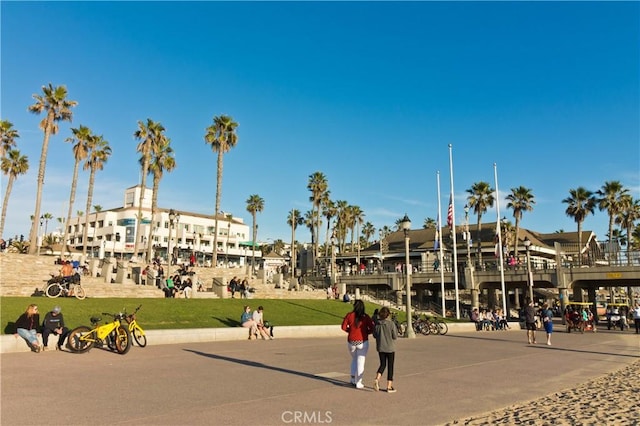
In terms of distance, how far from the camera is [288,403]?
7395 millimetres

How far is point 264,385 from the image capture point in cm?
894

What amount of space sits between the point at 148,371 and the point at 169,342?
6.07m

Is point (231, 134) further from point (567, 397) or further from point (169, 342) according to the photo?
point (567, 397)

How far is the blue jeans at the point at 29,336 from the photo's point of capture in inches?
506

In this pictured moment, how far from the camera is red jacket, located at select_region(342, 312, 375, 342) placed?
333 inches

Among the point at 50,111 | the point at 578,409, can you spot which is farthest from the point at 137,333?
the point at 50,111

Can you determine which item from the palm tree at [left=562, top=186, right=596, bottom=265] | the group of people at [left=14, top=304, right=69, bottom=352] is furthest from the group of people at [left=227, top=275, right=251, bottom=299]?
the palm tree at [left=562, top=186, right=596, bottom=265]

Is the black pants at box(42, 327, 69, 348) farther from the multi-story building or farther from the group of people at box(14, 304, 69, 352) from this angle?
the multi-story building

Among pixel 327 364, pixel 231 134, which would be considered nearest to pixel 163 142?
pixel 231 134

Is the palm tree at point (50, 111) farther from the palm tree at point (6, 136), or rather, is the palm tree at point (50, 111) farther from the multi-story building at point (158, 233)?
the multi-story building at point (158, 233)

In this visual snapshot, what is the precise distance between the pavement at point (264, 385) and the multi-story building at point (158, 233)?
74185 millimetres

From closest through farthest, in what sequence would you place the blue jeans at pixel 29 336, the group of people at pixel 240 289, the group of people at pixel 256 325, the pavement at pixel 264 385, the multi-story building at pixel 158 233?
the pavement at pixel 264 385 < the blue jeans at pixel 29 336 < the group of people at pixel 256 325 < the group of people at pixel 240 289 < the multi-story building at pixel 158 233

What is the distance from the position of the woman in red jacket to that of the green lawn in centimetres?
1174

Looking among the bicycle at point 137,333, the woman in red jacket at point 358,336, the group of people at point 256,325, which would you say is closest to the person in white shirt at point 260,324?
the group of people at point 256,325
